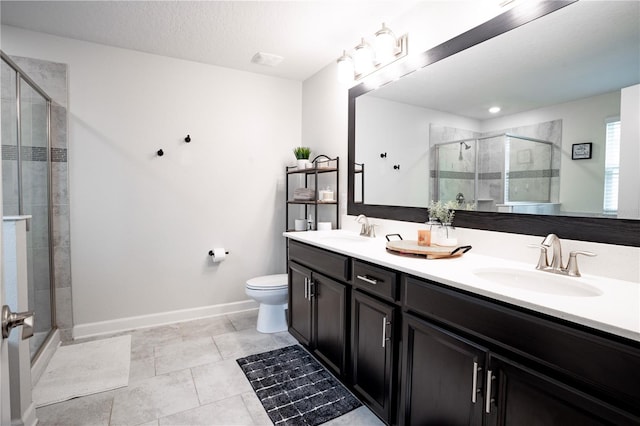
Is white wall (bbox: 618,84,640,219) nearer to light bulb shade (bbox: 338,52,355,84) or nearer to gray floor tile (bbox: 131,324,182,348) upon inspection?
light bulb shade (bbox: 338,52,355,84)

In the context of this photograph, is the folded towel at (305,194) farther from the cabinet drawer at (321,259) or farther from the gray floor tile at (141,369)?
the gray floor tile at (141,369)

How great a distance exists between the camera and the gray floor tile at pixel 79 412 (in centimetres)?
171

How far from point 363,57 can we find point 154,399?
8.34 feet

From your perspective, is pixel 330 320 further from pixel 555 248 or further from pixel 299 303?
pixel 555 248

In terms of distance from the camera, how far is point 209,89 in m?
3.10

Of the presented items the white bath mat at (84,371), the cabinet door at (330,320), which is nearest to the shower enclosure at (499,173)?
the cabinet door at (330,320)

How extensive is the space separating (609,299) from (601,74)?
89cm

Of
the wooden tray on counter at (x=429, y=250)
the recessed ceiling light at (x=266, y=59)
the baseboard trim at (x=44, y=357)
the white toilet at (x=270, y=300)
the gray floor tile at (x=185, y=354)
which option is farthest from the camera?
the recessed ceiling light at (x=266, y=59)

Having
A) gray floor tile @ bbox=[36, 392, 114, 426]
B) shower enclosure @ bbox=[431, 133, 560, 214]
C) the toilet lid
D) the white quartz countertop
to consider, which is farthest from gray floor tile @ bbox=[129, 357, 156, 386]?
shower enclosure @ bbox=[431, 133, 560, 214]

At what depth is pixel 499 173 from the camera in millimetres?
1692

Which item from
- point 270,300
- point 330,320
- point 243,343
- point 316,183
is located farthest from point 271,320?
point 316,183

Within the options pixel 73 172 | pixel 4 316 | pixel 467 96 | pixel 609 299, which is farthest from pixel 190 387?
pixel 467 96

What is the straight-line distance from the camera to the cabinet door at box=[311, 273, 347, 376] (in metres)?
1.92

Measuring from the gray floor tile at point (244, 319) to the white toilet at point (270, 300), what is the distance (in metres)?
0.17
